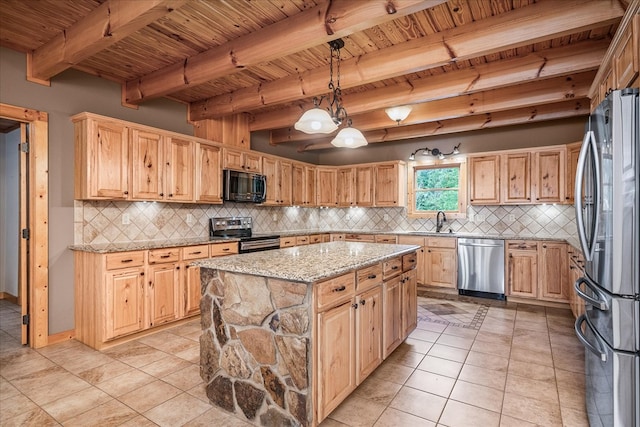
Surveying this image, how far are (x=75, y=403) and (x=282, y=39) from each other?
9.97ft

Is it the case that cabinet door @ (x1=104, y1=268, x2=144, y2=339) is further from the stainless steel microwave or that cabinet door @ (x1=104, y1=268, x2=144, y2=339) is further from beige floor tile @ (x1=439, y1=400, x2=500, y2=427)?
beige floor tile @ (x1=439, y1=400, x2=500, y2=427)

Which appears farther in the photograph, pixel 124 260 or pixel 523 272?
pixel 523 272

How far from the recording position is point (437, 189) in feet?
19.3

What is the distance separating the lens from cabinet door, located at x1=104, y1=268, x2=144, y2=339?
3.15 metres

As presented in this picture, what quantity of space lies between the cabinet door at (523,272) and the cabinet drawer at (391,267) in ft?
8.98

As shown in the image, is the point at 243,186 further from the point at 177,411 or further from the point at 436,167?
the point at 436,167

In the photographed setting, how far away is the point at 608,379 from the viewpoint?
62.9 inches

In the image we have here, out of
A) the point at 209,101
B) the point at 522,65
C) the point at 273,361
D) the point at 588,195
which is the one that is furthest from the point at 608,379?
the point at 209,101

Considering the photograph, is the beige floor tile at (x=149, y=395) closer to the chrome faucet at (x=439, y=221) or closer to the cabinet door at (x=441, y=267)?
the cabinet door at (x=441, y=267)

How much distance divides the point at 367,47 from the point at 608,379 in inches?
114

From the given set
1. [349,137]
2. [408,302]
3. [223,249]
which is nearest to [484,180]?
[408,302]

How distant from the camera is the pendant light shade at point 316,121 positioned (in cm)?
243

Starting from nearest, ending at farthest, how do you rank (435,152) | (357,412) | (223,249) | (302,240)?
(357,412) → (223,249) → (302,240) → (435,152)

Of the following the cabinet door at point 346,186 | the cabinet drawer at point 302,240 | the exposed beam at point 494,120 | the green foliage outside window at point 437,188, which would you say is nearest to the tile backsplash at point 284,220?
the green foliage outside window at point 437,188
